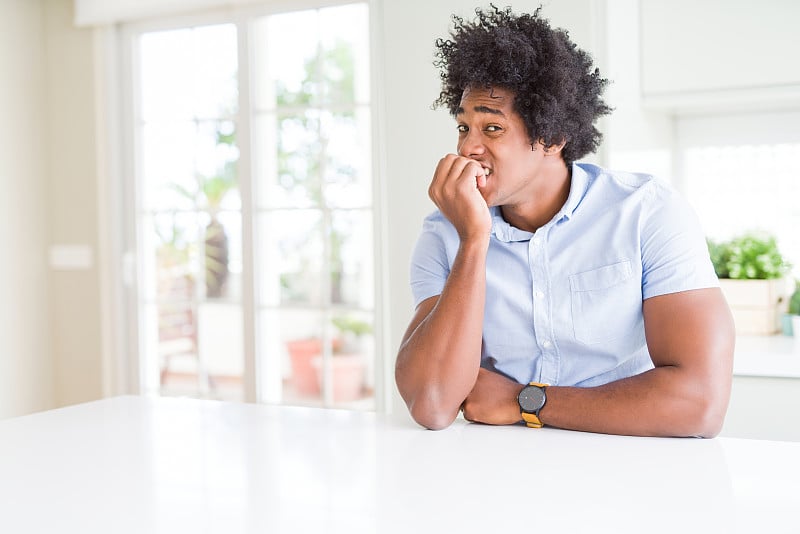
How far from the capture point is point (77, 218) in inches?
170

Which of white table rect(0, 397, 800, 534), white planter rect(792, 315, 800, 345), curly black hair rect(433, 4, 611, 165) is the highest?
curly black hair rect(433, 4, 611, 165)

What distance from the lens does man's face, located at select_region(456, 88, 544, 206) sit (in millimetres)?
1745

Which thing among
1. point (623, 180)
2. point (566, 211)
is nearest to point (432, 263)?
point (566, 211)

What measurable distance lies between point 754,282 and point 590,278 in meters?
1.52

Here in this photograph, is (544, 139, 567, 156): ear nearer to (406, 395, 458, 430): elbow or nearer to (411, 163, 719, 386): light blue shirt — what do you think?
(411, 163, 719, 386): light blue shirt

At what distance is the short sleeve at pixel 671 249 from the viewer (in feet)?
5.15

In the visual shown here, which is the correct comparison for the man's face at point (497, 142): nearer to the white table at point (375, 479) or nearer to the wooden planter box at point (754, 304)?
the white table at point (375, 479)

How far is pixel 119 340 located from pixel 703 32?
119 inches

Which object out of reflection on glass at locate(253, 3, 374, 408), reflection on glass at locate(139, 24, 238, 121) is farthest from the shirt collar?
reflection on glass at locate(253, 3, 374, 408)

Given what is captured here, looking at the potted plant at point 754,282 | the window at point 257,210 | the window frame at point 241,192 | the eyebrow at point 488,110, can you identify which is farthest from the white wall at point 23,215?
→ the potted plant at point 754,282

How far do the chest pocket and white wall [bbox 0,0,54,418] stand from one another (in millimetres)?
3389

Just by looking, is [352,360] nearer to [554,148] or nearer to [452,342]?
[554,148]

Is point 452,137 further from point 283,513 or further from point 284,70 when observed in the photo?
point 284,70

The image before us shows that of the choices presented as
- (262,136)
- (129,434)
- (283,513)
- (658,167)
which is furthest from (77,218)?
(283,513)
